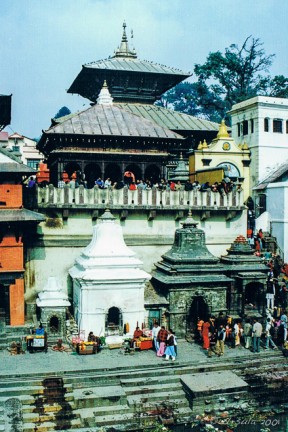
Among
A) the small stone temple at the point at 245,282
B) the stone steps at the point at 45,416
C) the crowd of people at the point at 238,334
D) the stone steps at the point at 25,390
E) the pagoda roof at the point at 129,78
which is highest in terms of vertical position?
the pagoda roof at the point at 129,78

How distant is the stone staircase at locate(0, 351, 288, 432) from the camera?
1365 centimetres

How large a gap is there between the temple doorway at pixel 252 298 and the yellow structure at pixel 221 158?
7.99 metres

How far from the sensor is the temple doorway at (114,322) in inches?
718

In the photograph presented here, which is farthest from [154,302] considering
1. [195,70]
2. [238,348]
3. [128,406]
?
[195,70]

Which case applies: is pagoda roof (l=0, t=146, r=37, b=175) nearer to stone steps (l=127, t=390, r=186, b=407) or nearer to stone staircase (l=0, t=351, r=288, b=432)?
stone staircase (l=0, t=351, r=288, b=432)

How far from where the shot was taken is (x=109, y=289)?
18.1 metres

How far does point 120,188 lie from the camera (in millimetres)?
22234

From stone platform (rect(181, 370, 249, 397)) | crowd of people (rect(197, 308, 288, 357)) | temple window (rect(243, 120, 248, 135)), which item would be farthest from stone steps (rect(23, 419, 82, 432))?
temple window (rect(243, 120, 248, 135))

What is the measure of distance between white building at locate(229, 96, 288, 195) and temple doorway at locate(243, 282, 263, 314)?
11.7 meters

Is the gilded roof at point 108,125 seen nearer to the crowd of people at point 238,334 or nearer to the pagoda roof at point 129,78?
the pagoda roof at point 129,78

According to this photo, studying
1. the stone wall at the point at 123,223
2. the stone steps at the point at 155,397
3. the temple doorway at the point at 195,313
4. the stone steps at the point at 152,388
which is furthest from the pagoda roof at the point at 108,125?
the stone steps at the point at 155,397

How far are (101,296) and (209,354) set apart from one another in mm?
4185

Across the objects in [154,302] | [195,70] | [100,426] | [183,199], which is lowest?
[100,426]

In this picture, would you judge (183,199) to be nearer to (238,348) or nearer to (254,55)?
(238,348)
